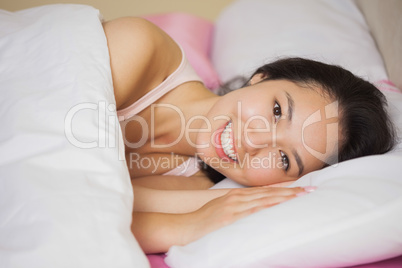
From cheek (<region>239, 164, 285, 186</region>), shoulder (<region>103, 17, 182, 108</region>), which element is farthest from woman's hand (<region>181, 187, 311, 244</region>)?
shoulder (<region>103, 17, 182, 108</region>)

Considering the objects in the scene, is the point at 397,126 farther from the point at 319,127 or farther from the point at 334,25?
the point at 334,25

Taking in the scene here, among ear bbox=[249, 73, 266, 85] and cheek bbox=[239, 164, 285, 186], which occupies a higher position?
ear bbox=[249, 73, 266, 85]

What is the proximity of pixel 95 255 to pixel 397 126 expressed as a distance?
938 mm

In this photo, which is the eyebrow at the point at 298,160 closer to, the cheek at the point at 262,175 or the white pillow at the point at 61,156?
the cheek at the point at 262,175

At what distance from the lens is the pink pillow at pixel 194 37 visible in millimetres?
1735

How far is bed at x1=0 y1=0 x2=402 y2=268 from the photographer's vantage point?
2.24ft

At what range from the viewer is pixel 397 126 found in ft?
3.75

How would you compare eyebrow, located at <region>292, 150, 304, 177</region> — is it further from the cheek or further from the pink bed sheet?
the pink bed sheet

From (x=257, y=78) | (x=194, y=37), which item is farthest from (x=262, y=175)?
(x=194, y=37)

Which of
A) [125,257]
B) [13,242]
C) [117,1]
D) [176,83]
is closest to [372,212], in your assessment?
[125,257]

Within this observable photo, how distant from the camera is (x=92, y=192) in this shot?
730 millimetres

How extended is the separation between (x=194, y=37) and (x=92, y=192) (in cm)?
134

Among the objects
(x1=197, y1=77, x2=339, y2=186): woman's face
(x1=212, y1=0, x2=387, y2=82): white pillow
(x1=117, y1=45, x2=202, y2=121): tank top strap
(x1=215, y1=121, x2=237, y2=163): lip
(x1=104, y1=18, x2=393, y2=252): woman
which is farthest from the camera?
(x1=212, y1=0, x2=387, y2=82): white pillow

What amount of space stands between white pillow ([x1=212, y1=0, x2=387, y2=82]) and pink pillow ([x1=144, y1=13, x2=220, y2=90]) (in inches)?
2.5
